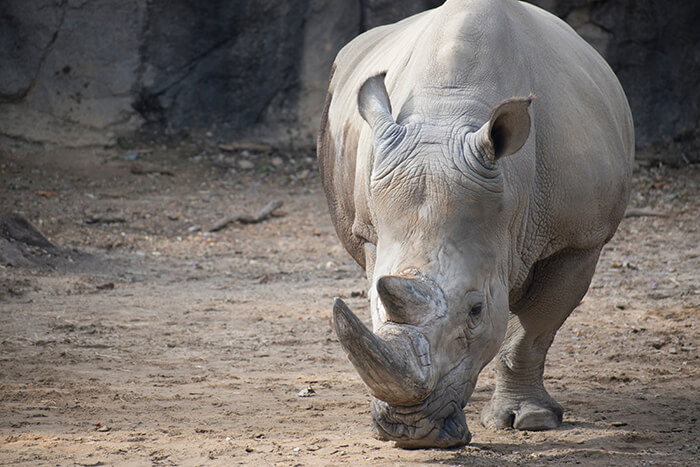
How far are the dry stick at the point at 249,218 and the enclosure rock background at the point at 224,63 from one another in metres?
2.18

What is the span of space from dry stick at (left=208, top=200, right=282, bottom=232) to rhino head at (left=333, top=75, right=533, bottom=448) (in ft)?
20.6

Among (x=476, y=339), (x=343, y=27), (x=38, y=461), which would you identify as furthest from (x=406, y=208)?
(x=343, y=27)

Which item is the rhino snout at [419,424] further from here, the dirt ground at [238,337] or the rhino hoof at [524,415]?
the rhino hoof at [524,415]

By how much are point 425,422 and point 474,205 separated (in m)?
0.82

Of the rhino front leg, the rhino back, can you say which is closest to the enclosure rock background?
the rhino back

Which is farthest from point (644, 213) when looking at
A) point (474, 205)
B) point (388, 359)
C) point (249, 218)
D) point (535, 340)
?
A: point (388, 359)

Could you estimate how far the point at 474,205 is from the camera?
11.0ft

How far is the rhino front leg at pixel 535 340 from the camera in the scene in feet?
14.1

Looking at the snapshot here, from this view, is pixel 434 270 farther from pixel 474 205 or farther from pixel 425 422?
pixel 425 422

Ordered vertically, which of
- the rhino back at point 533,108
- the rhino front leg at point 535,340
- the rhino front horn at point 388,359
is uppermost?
the rhino back at point 533,108

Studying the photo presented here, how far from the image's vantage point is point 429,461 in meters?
3.65

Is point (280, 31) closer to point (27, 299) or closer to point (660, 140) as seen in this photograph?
point (660, 140)

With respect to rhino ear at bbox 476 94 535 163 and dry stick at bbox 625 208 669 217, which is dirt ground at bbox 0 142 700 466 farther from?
rhino ear at bbox 476 94 535 163

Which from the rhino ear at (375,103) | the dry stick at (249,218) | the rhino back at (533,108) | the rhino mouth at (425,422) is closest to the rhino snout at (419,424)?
the rhino mouth at (425,422)
